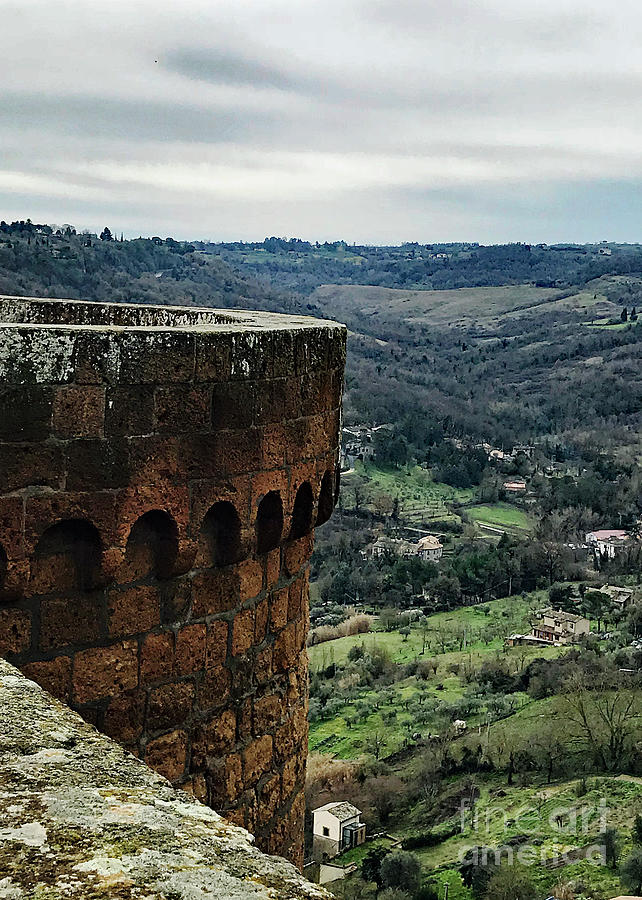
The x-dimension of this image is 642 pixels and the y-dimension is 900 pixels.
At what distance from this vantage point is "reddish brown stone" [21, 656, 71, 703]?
3258mm

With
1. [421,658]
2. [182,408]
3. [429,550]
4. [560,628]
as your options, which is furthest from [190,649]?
[429,550]

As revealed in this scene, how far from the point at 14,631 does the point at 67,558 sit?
258 mm

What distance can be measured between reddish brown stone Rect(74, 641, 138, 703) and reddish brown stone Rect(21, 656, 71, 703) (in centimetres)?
3

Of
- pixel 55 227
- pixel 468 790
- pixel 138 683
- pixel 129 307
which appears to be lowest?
pixel 468 790

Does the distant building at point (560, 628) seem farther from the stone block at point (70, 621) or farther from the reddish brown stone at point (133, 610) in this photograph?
the stone block at point (70, 621)

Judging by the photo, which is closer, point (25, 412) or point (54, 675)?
point (25, 412)

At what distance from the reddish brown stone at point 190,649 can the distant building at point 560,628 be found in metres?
53.8

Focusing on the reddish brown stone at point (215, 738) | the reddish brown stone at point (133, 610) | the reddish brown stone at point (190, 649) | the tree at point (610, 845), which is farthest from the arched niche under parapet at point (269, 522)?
the tree at point (610, 845)

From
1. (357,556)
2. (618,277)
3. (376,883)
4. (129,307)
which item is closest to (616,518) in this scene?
(357,556)

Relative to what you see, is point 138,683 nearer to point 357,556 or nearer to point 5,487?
point 5,487

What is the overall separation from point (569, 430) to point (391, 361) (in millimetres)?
21085

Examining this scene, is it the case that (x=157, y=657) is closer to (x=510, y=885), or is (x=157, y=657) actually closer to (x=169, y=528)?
(x=169, y=528)

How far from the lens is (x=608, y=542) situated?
69.2 m

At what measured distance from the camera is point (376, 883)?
34.1m
